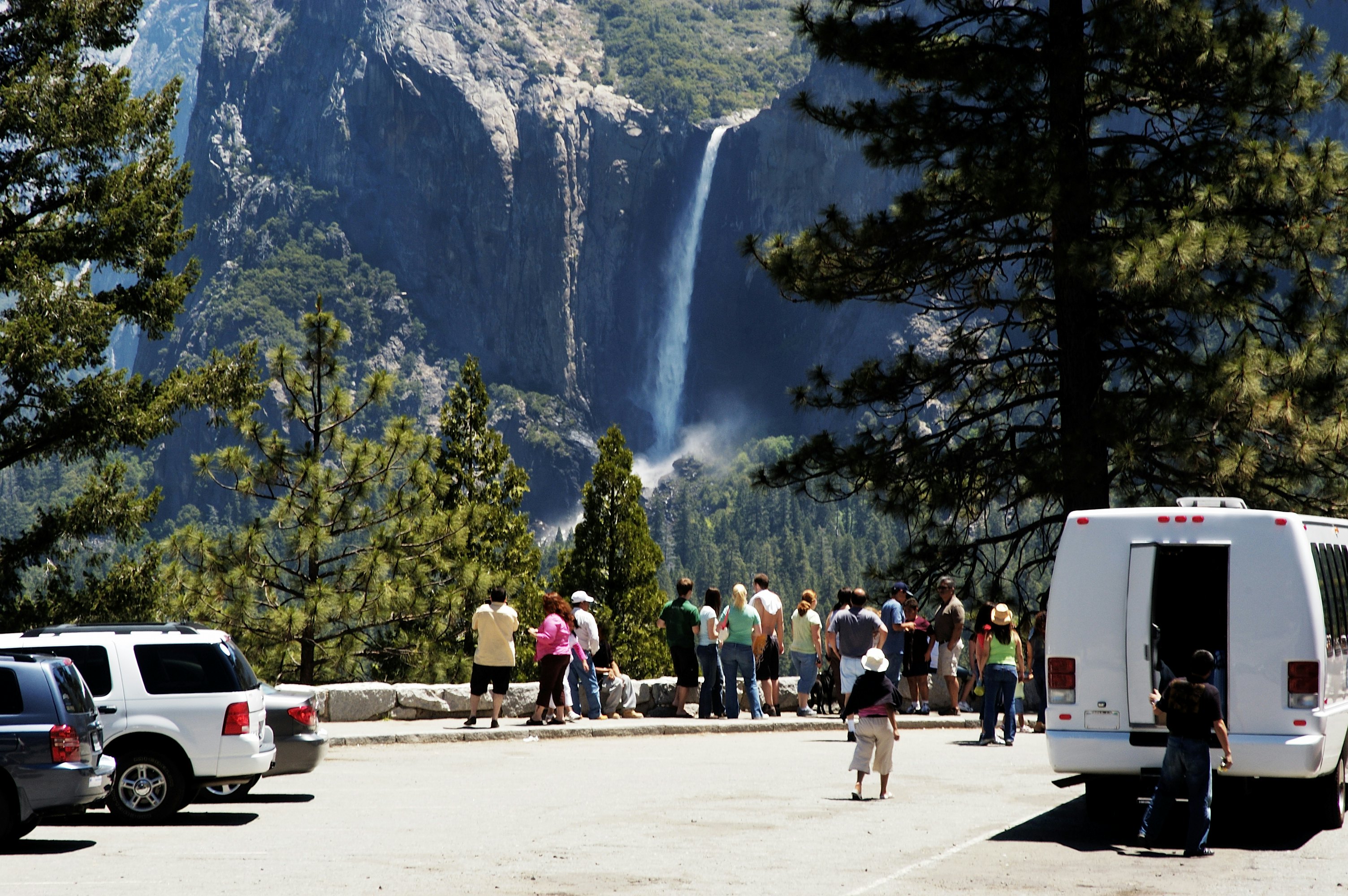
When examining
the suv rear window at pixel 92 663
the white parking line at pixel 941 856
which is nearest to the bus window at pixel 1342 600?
the white parking line at pixel 941 856

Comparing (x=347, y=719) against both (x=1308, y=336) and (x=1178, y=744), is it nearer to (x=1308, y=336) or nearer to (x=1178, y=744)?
(x=1178, y=744)

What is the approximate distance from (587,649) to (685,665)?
61.6 inches

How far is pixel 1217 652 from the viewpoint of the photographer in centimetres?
1038

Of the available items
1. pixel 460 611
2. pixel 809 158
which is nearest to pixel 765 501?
pixel 809 158

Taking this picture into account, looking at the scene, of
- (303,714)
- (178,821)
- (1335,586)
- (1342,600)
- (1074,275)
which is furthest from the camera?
(1074,275)

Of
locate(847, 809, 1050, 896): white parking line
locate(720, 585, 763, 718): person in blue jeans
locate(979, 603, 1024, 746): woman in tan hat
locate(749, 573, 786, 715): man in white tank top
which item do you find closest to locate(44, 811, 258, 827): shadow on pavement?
locate(847, 809, 1050, 896): white parking line

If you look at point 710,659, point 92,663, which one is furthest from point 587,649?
point 92,663

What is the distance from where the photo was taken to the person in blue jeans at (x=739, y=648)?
18.0 metres

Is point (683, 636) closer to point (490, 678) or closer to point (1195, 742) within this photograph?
point (490, 678)

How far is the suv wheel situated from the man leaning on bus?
23.9 ft

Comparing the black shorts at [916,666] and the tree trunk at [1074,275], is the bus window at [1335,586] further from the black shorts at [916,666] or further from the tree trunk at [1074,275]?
the black shorts at [916,666]

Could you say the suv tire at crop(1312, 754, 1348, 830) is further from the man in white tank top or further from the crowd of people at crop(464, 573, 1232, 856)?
the man in white tank top

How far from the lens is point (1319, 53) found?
1869cm

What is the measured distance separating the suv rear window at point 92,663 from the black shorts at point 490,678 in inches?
270
